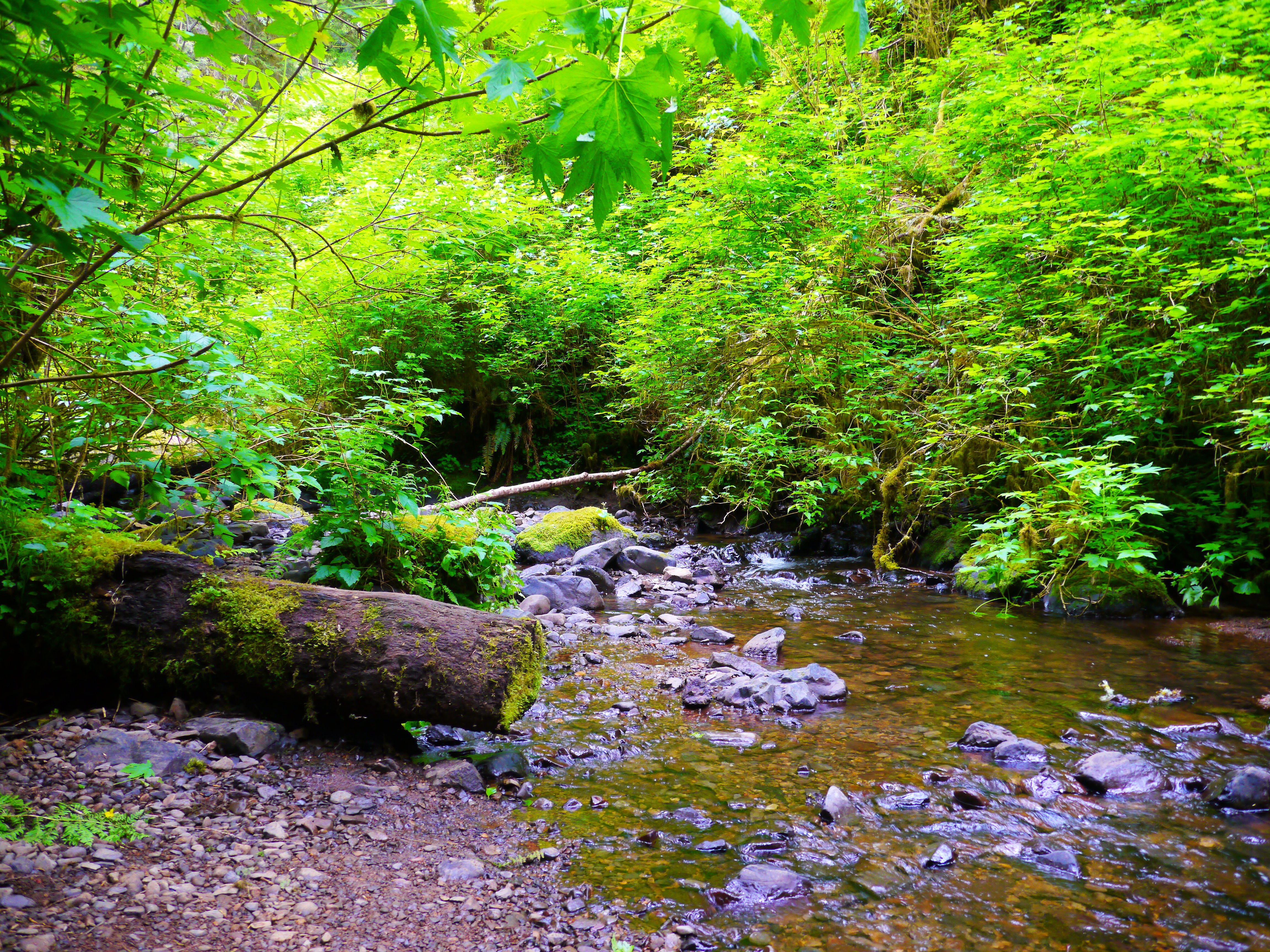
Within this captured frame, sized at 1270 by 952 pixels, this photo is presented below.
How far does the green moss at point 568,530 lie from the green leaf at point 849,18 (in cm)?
795

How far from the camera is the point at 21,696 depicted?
11.0 feet

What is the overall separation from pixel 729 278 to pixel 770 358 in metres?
1.30

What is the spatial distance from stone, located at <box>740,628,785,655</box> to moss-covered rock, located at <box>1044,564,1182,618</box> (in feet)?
9.18

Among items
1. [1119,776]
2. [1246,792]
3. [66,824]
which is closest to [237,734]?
[66,824]

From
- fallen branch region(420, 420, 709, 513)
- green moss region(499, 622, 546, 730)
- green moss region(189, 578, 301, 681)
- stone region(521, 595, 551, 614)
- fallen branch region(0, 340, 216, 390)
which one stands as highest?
fallen branch region(0, 340, 216, 390)

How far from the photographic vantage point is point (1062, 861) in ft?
9.31

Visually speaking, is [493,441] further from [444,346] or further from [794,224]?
[794,224]

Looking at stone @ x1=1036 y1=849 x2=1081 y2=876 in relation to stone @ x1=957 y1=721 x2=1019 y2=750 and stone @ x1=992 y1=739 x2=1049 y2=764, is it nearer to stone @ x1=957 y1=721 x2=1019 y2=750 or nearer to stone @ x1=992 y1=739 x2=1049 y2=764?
stone @ x1=992 y1=739 x2=1049 y2=764

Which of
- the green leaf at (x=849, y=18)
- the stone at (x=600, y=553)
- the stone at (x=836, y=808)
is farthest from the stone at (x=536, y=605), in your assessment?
the green leaf at (x=849, y=18)

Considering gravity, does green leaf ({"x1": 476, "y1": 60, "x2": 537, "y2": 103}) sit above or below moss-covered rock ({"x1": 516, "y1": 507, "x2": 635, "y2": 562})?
above

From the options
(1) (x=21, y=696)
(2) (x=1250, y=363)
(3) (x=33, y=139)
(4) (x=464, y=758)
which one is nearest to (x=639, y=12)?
(3) (x=33, y=139)

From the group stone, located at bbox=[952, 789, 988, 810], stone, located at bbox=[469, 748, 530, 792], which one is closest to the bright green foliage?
stone, located at bbox=[469, 748, 530, 792]

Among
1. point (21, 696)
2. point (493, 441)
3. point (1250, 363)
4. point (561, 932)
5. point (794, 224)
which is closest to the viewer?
point (561, 932)

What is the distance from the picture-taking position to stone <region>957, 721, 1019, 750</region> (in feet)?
12.9
